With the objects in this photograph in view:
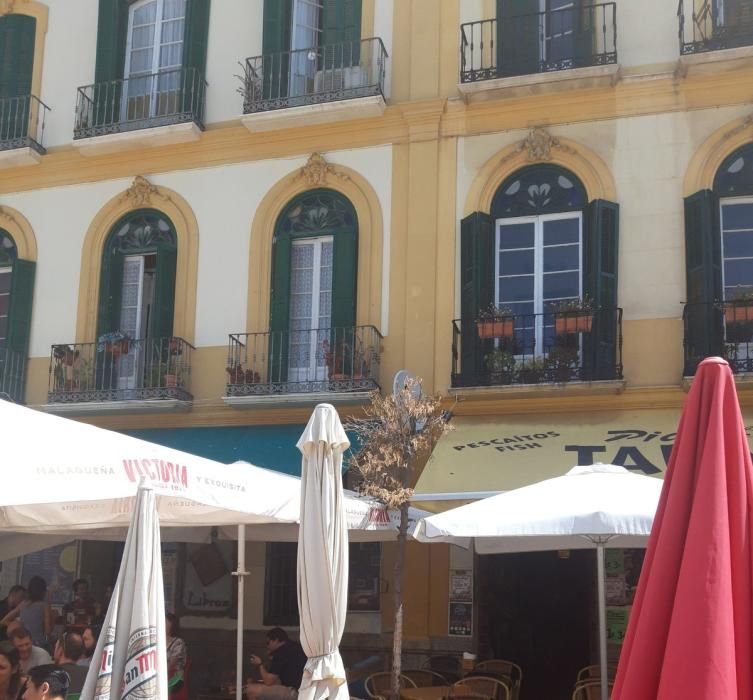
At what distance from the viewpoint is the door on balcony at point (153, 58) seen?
51.0ft

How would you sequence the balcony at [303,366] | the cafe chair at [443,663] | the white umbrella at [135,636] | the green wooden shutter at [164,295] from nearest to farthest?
1. the white umbrella at [135,636]
2. the cafe chair at [443,663]
3. the balcony at [303,366]
4. the green wooden shutter at [164,295]

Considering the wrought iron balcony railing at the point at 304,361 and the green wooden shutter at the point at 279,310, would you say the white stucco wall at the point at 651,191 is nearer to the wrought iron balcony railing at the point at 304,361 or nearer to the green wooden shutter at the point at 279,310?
the wrought iron balcony railing at the point at 304,361

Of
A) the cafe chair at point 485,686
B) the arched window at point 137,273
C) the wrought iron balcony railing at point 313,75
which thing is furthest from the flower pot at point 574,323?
the arched window at point 137,273

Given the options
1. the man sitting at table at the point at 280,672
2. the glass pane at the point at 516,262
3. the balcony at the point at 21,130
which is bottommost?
the man sitting at table at the point at 280,672

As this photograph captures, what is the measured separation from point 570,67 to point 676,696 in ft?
36.2

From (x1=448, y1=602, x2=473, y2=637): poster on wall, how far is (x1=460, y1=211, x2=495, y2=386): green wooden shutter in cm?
284

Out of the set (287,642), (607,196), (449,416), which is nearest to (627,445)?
(449,416)

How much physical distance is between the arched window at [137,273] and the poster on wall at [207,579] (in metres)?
3.35

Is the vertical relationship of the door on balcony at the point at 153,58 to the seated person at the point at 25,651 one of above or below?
above

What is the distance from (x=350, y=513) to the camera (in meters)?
9.35

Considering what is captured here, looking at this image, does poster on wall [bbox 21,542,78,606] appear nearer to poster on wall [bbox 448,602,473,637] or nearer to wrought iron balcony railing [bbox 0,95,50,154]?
poster on wall [bbox 448,602,473,637]

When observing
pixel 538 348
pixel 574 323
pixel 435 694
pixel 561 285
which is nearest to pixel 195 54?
pixel 561 285

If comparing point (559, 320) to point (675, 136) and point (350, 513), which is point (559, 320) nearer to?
point (675, 136)

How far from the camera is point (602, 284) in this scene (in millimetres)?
12820
